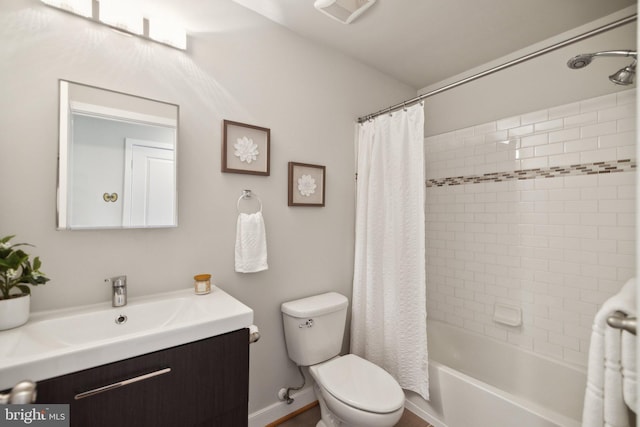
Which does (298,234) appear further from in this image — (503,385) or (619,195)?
(619,195)

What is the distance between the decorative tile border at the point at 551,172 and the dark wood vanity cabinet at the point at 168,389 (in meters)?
2.01

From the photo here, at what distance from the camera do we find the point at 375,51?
2.10 m

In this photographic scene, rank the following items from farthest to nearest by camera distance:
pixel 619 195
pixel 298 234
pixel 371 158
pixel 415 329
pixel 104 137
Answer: pixel 371 158, pixel 298 234, pixel 415 329, pixel 619 195, pixel 104 137

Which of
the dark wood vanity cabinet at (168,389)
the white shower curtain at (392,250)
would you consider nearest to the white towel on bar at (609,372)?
the white shower curtain at (392,250)

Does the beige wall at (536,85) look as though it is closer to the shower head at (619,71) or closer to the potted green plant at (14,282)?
the shower head at (619,71)

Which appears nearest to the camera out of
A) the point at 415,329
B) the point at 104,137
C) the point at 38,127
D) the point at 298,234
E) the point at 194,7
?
the point at 38,127

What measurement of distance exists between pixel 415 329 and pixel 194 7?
2190mm

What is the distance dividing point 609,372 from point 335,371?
1172mm

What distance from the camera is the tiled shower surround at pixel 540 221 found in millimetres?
1650

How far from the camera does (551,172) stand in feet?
6.09

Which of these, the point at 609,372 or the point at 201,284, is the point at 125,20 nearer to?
the point at 201,284

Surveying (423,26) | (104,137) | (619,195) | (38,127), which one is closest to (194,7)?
(104,137)

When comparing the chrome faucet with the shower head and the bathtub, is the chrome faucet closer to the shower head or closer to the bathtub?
the bathtub

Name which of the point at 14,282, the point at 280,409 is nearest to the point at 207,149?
the point at 14,282
